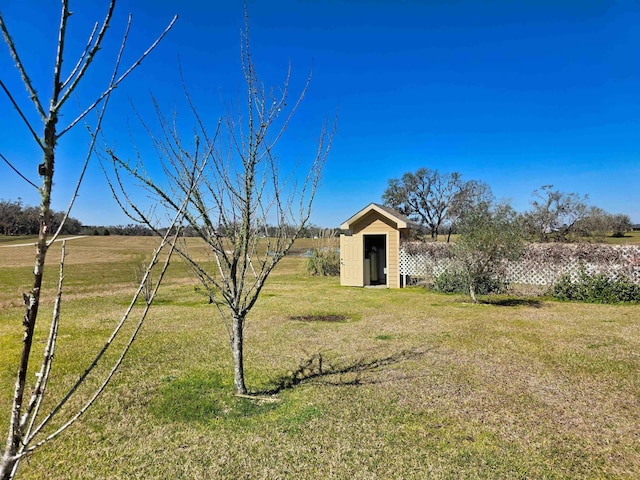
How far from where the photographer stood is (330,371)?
474 centimetres

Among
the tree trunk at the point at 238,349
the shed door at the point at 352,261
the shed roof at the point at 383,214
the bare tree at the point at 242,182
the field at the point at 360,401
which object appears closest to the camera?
the field at the point at 360,401

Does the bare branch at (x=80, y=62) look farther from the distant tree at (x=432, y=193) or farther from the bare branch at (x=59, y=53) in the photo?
the distant tree at (x=432, y=193)

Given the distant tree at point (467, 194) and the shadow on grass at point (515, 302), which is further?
the distant tree at point (467, 194)

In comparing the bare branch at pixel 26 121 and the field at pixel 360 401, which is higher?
the bare branch at pixel 26 121

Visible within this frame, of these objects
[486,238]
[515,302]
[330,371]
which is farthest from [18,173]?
[515,302]

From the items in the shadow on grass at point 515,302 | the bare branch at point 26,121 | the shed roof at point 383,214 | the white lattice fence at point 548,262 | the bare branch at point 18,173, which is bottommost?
the shadow on grass at point 515,302

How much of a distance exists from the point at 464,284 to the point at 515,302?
161cm

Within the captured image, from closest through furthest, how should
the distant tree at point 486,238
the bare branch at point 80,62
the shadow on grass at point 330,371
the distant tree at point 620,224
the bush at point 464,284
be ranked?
the bare branch at point 80,62 < the shadow on grass at point 330,371 < the distant tree at point 486,238 < the bush at point 464,284 < the distant tree at point 620,224

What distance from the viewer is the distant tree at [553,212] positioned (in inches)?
1123

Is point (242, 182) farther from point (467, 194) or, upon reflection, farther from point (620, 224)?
point (467, 194)

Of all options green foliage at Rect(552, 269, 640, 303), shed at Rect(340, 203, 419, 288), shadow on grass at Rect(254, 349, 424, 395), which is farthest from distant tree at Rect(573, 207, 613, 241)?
shadow on grass at Rect(254, 349, 424, 395)

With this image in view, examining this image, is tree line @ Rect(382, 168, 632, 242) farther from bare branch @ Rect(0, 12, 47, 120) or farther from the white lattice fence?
bare branch @ Rect(0, 12, 47, 120)

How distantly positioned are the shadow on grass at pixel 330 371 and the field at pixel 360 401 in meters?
0.03

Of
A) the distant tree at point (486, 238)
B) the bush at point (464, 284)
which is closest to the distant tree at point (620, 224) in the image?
the bush at point (464, 284)
